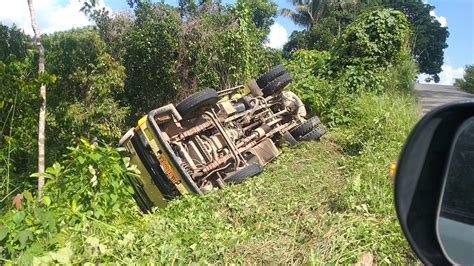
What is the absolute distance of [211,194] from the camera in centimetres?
648

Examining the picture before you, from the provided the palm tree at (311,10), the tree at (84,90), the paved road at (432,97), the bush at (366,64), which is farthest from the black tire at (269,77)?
the palm tree at (311,10)

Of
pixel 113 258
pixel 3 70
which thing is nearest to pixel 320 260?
pixel 113 258

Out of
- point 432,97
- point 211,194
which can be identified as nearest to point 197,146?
→ point 211,194

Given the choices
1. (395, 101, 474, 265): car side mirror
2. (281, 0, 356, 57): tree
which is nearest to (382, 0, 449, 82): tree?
(281, 0, 356, 57): tree

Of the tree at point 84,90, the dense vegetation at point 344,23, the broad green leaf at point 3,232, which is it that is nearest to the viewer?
the broad green leaf at point 3,232

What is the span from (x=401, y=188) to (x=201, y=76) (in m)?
13.0

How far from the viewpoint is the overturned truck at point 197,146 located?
22.1ft

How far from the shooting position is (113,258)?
14.0 ft

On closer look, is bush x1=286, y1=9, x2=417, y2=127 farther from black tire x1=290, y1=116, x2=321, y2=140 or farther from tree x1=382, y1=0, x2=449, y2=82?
tree x1=382, y1=0, x2=449, y2=82

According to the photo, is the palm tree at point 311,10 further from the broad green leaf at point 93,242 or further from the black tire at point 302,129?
the broad green leaf at point 93,242

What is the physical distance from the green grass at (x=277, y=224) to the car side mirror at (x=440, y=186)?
2653mm

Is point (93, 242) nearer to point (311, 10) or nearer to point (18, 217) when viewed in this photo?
point (18, 217)

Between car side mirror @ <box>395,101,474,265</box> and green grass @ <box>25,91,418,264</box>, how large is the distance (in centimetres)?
265

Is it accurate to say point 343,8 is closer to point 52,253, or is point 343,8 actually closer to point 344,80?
point 344,80
